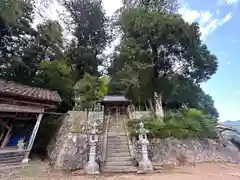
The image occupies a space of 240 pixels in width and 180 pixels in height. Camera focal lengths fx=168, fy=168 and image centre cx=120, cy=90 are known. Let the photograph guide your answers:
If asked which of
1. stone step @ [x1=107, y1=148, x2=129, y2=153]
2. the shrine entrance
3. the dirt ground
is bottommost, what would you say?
the dirt ground

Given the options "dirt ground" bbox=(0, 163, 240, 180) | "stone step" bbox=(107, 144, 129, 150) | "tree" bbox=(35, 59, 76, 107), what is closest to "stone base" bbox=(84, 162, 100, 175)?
"dirt ground" bbox=(0, 163, 240, 180)

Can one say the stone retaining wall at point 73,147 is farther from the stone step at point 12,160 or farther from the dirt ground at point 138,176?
the stone step at point 12,160

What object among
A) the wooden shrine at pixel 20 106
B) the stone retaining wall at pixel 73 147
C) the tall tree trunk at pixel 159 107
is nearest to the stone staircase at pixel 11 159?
the wooden shrine at pixel 20 106

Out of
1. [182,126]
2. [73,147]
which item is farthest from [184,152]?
[73,147]

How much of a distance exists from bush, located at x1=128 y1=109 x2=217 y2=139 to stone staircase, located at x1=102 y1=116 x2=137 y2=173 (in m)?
0.77

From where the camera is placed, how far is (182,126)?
953cm

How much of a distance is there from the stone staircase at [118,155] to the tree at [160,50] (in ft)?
13.9

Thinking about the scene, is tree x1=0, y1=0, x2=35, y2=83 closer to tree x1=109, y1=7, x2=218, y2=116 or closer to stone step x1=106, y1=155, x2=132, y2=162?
tree x1=109, y1=7, x2=218, y2=116

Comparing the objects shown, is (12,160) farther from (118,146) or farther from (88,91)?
(88,91)

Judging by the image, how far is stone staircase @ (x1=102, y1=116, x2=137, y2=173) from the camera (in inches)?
271

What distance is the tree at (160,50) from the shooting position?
1152 cm

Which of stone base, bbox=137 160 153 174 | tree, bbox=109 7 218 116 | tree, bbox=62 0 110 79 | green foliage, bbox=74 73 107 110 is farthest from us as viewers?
tree, bbox=62 0 110 79

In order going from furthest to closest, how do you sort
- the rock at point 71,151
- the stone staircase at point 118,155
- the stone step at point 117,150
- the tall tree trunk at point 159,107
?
the tall tree trunk at point 159,107 < the stone step at point 117,150 < the rock at point 71,151 < the stone staircase at point 118,155

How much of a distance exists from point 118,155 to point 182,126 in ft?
13.4
